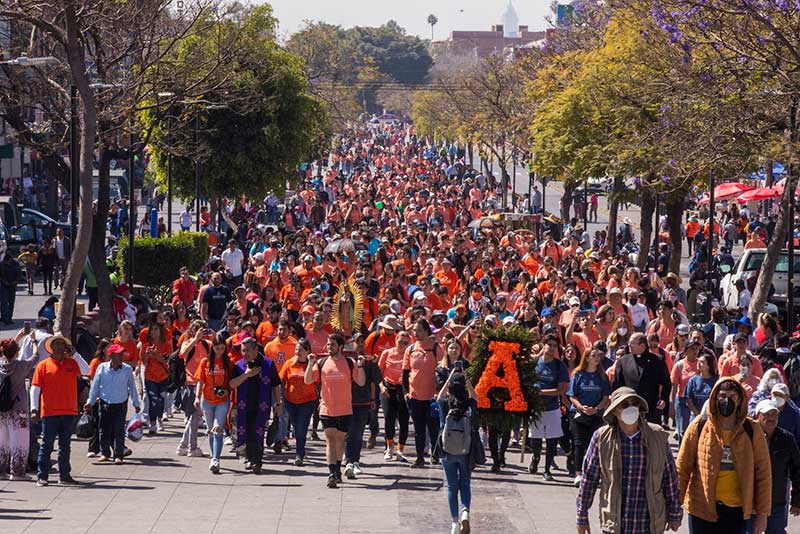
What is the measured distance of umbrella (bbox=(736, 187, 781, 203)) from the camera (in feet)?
121

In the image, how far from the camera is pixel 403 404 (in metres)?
16.5

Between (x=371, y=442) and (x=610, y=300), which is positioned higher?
(x=610, y=300)

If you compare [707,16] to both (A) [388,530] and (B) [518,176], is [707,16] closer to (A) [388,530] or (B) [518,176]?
(A) [388,530]

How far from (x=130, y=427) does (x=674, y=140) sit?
1045 cm

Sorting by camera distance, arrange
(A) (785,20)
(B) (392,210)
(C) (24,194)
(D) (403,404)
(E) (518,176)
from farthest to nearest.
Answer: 1. (E) (518,176)
2. (C) (24,194)
3. (B) (392,210)
4. (A) (785,20)
5. (D) (403,404)

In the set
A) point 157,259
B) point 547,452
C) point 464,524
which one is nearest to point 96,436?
point 547,452

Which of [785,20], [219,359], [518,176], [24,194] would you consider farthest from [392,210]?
[518,176]

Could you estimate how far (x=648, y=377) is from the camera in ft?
49.3

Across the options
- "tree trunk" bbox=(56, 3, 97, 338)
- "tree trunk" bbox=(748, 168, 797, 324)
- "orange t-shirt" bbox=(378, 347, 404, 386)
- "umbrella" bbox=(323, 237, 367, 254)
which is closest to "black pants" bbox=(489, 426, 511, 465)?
"orange t-shirt" bbox=(378, 347, 404, 386)

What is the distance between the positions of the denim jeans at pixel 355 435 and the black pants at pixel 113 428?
7.34 feet

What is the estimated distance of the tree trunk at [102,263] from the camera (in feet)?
75.3

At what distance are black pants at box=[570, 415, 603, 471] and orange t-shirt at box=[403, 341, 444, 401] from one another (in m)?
1.59

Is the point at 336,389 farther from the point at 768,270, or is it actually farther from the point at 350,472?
the point at 768,270

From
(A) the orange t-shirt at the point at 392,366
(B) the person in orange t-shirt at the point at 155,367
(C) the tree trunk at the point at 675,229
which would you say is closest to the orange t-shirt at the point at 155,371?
(B) the person in orange t-shirt at the point at 155,367
